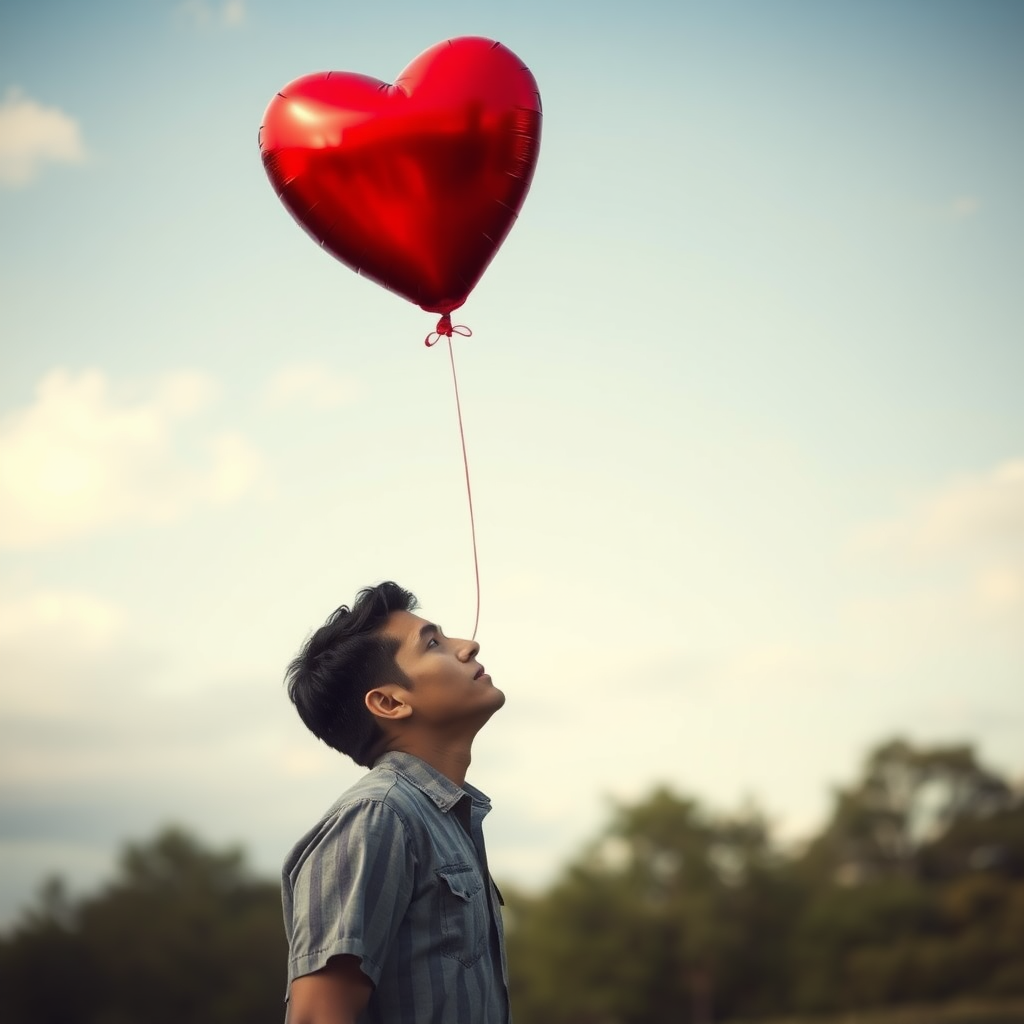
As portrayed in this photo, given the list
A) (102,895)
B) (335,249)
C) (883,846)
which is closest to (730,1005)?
(883,846)

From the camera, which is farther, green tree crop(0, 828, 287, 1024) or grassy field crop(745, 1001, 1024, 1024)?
green tree crop(0, 828, 287, 1024)

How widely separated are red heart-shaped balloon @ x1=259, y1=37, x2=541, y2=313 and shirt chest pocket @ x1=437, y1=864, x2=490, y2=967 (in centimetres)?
257

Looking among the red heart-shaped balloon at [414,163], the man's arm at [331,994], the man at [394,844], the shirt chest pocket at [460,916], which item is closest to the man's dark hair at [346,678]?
the man at [394,844]

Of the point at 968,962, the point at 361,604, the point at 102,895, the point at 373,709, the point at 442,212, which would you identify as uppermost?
the point at 102,895

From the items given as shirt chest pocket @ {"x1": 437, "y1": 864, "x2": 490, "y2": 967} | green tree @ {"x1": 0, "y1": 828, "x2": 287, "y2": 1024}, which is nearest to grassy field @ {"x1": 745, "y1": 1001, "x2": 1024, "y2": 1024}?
green tree @ {"x1": 0, "y1": 828, "x2": 287, "y2": 1024}

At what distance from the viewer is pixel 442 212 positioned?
16.6 feet

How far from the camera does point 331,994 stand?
3.09 metres

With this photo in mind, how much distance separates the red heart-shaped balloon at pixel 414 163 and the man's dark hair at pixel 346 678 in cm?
166

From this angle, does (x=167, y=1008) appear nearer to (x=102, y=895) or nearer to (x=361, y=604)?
(x=102, y=895)

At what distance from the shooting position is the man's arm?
3.07m

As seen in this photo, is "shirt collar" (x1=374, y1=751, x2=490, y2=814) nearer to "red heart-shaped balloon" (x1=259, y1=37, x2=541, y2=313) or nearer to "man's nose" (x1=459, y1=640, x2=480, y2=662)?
"man's nose" (x1=459, y1=640, x2=480, y2=662)

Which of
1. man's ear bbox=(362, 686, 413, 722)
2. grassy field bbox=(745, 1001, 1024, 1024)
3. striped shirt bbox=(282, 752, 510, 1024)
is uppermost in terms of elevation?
grassy field bbox=(745, 1001, 1024, 1024)

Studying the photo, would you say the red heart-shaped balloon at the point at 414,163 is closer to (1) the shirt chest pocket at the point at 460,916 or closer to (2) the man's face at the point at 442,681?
(2) the man's face at the point at 442,681

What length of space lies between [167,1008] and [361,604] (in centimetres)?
5720
